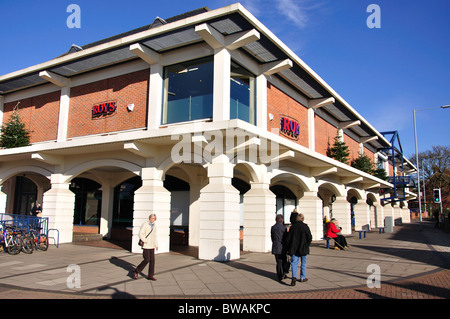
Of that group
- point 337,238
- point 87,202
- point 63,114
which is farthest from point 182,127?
point 87,202

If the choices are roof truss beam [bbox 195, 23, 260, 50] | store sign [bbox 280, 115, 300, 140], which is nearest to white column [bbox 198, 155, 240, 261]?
roof truss beam [bbox 195, 23, 260, 50]

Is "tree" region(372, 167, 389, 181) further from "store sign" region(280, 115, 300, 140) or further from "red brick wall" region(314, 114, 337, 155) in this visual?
"store sign" region(280, 115, 300, 140)

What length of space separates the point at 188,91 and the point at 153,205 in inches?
164

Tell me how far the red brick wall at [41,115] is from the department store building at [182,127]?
7 centimetres

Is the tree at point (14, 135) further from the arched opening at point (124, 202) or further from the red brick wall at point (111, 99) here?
the arched opening at point (124, 202)

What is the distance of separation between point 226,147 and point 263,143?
145cm

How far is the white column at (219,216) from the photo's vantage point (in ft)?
36.0

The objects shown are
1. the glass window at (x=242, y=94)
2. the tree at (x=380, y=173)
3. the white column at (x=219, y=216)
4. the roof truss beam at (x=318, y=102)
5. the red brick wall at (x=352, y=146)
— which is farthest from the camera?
the tree at (x=380, y=173)

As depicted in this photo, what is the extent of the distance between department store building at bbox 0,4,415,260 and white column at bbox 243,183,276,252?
0.04m

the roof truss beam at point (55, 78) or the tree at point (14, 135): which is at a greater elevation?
the roof truss beam at point (55, 78)

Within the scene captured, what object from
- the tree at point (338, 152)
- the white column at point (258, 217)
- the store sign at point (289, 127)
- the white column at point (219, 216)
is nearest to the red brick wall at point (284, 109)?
the store sign at point (289, 127)

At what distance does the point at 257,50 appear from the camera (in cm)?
1284

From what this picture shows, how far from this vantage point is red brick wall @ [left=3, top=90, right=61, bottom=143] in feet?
53.7

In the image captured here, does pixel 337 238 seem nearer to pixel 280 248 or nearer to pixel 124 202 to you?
pixel 280 248
